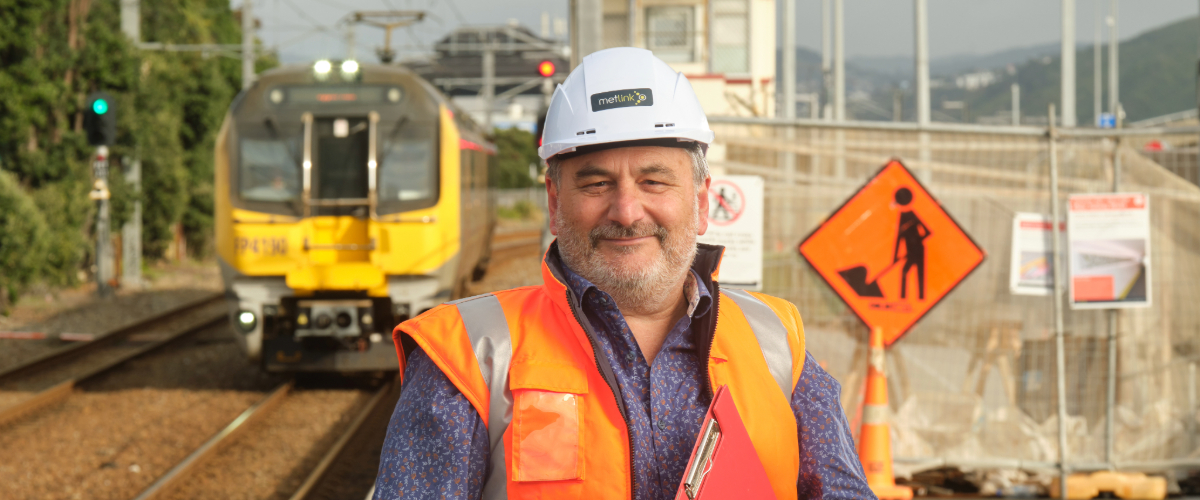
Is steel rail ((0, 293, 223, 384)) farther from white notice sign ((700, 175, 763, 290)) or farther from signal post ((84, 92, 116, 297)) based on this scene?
white notice sign ((700, 175, 763, 290))

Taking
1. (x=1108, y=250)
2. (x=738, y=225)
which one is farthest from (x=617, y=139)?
(x=1108, y=250)

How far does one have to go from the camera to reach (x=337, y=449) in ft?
24.2

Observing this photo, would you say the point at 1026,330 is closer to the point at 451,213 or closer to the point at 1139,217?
the point at 1139,217

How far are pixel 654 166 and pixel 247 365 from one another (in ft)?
33.3

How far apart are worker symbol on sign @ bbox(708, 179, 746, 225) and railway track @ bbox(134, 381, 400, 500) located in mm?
3170

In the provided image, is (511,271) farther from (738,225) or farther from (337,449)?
(738,225)

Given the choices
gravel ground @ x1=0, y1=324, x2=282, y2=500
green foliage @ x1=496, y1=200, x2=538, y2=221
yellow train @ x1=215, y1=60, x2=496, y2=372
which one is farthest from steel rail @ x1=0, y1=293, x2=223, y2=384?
green foliage @ x1=496, y1=200, x2=538, y2=221

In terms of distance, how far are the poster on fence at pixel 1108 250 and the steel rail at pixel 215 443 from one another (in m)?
5.87

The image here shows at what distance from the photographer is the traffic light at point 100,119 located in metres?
14.6

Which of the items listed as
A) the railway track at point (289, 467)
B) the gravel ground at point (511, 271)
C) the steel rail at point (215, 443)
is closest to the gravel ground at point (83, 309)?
the steel rail at point (215, 443)

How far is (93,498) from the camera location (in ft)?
20.6

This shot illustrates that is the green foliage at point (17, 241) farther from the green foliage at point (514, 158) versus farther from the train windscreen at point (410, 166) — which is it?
the green foliage at point (514, 158)

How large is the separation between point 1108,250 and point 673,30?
1669cm

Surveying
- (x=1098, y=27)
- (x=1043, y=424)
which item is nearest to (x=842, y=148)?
(x=1043, y=424)
